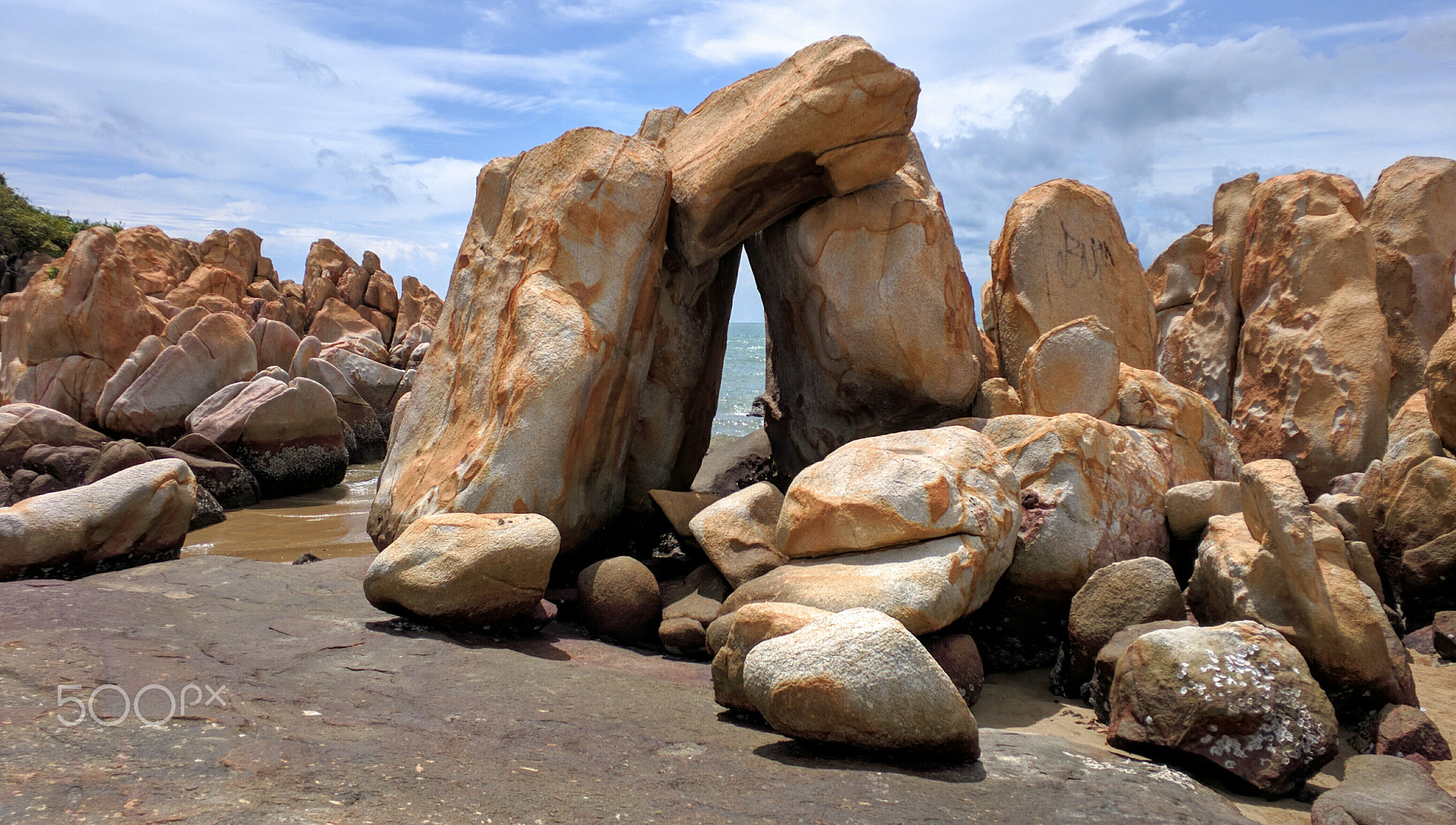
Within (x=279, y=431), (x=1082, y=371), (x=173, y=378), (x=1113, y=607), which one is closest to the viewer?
(x=1113, y=607)

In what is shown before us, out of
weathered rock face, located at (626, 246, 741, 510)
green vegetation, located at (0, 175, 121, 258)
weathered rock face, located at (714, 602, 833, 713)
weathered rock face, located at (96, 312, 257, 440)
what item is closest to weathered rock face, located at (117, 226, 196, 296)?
green vegetation, located at (0, 175, 121, 258)

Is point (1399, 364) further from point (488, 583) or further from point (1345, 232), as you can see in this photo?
point (488, 583)

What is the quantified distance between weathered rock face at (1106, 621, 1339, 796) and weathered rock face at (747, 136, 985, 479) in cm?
324

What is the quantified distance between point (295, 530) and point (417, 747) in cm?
720

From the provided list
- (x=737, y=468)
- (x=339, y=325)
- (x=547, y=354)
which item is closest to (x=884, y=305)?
(x=547, y=354)

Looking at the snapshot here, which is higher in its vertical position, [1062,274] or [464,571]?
[1062,274]

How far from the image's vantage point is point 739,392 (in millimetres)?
36000

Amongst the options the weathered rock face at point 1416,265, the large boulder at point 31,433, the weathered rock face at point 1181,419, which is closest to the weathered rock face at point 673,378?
the weathered rock face at point 1181,419

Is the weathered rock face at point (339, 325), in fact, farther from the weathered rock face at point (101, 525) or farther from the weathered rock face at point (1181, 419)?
the weathered rock face at point (1181, 419)

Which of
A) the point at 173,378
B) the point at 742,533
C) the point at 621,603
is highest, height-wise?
the point at 173,378

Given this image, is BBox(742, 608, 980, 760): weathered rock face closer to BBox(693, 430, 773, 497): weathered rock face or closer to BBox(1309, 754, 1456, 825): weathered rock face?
BBox(1309, 754, 1456, 825): weathered rock face

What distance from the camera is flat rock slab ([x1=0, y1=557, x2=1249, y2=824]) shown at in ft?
8.56

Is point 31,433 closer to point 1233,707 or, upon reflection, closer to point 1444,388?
point 1233,707

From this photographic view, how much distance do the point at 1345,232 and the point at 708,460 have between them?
6426 mm
